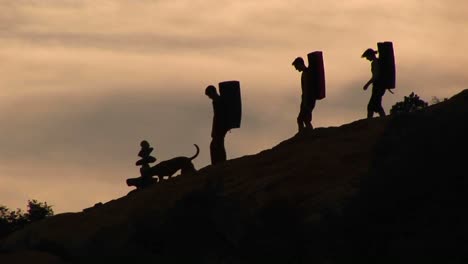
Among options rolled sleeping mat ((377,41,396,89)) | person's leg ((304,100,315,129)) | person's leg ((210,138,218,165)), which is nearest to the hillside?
person's leg ((304,100,315,129))

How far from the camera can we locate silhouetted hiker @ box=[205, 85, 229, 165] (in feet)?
110

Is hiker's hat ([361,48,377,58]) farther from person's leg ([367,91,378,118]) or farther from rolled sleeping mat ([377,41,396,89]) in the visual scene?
person's leg ([367,91,378,118])

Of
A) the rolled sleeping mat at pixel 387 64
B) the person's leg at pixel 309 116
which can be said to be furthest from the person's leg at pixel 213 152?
the rolled sleeping mat at pixel 387 64

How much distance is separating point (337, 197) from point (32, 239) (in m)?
7.04

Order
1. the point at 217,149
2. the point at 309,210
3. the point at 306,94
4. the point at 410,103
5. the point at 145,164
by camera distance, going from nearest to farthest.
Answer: the point at 309,210 < the point at 306,94 < the point at 217,149 < the point at 145,164 < the point at 410,103

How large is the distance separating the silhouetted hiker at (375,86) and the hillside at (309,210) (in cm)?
118

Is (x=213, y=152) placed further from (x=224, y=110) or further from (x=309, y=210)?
(x=309, y=210)

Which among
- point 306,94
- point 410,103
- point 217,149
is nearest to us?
point 306,94

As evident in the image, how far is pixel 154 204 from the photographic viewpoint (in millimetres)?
31062

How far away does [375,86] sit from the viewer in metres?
33.5

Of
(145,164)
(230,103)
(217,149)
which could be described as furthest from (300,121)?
(145,164)

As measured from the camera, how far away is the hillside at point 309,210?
26.7m

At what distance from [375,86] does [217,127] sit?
3.53 metres

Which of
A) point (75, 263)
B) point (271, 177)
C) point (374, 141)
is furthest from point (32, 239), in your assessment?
point (374, 141)
